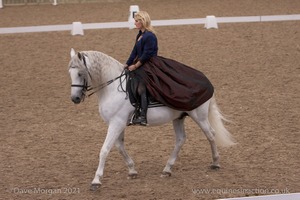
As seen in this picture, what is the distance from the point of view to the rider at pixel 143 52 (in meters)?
6.79

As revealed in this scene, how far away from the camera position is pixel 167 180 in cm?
705

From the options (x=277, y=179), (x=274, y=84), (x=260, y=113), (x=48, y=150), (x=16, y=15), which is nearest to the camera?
(x=277, y=179)

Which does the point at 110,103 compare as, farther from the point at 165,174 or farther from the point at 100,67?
the point at 165,174

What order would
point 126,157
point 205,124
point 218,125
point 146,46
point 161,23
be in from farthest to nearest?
1. point 161,23
2. point 218,125
3. point 205,124
4. point 126,157
5. point 146,46

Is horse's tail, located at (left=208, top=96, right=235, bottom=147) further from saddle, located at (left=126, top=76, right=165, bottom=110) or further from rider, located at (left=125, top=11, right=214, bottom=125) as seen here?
saddle, located at (left=126, top=76, right=165, bottom=110)

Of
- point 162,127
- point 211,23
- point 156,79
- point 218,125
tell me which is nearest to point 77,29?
point 211,23

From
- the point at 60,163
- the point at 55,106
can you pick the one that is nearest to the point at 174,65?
the point at 60,163

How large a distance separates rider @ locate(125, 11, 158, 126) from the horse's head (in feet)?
1.94

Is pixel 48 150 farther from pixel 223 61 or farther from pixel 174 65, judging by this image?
pixel 223 61

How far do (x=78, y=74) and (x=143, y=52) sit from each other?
0.80 metres

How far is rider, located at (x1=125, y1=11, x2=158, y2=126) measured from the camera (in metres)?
6.79

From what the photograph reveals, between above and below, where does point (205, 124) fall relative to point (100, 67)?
below

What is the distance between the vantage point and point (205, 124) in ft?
23.7

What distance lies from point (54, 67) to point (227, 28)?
5864mm
